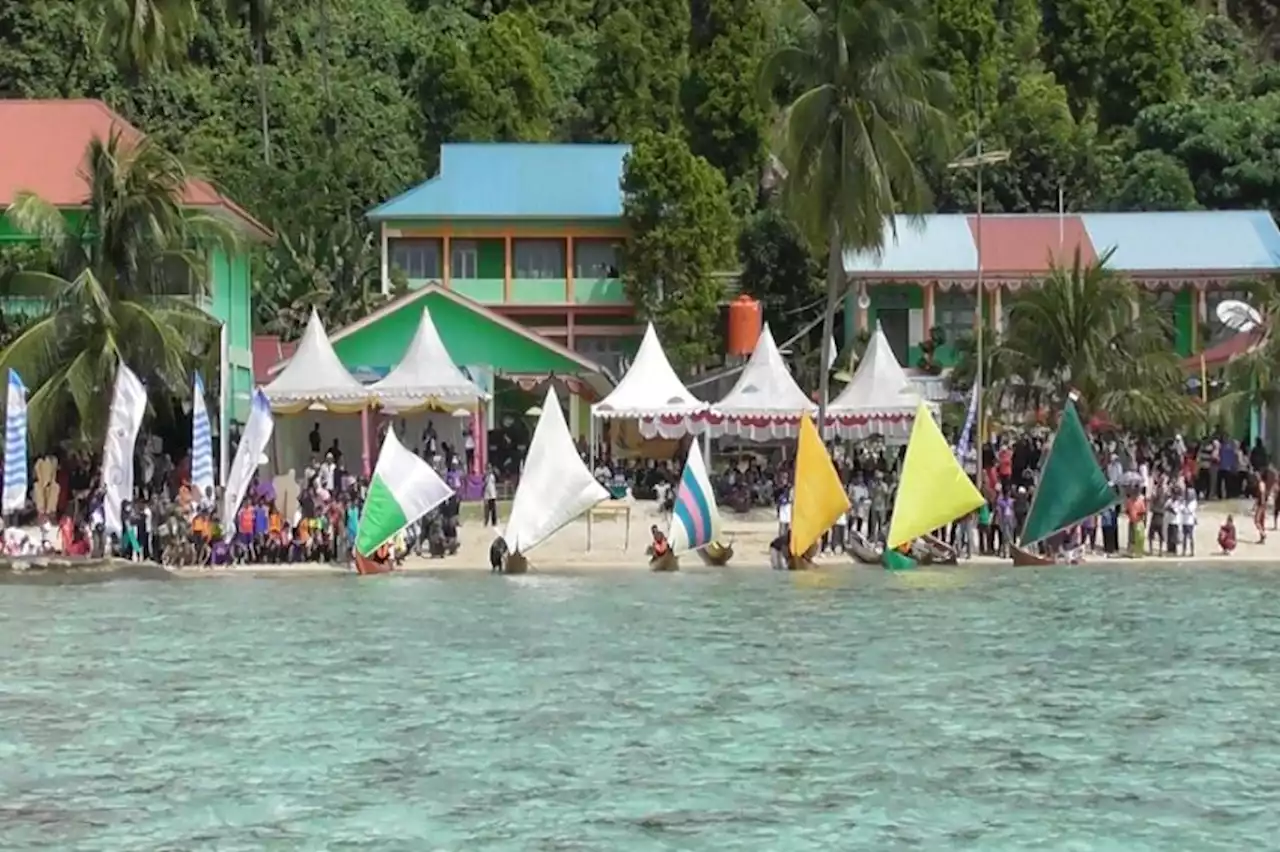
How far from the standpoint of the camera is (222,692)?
69.1ft

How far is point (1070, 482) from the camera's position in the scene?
31.7 meters

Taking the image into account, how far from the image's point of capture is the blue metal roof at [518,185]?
57.5 m

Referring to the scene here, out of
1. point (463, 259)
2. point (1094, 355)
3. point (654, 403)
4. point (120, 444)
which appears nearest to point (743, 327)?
point (463, 259)

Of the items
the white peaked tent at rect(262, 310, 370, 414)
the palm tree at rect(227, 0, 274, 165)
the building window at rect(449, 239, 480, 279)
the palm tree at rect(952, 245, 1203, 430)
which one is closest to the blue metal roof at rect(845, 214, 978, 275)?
the building window at rect(449, 239, 480, 279)

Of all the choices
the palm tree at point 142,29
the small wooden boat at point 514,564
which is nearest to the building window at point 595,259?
the palm tree at point 142,29

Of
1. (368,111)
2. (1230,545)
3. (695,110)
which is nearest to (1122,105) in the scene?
(695,110)

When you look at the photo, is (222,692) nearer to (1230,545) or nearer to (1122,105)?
(1230,545)

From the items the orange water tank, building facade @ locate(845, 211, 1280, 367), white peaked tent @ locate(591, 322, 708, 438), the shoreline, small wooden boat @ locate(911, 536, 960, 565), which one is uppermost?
building facade @ locate(845, 211, 1280, 367)

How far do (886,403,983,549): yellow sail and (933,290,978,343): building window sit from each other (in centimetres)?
2368

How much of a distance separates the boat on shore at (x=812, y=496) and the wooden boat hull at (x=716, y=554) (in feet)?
4.66

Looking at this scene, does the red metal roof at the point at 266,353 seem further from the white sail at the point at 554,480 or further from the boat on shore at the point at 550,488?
the white sail at the point at 554,480

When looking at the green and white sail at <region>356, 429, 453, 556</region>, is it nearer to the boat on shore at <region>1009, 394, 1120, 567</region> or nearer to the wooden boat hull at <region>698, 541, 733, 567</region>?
the wooden boat hull at <region>698, 541, 733, 567</region>

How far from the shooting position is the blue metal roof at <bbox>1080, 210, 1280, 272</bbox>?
54062mm

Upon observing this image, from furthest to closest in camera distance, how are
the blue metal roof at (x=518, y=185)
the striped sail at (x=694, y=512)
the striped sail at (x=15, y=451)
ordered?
1. the blue metal roof at (x=518, y=185)
2. the striped sail at (x=15, y=451)
3. the striped sail at (x=694, y=512)
